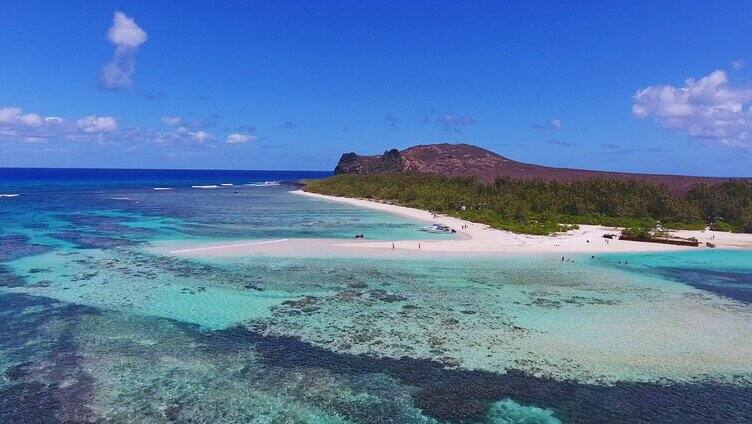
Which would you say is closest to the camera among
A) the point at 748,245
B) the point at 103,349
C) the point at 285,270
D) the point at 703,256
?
the point at 103,349

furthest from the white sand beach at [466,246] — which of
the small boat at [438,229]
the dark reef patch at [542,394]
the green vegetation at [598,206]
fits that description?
the dark reef patch at [542,394]

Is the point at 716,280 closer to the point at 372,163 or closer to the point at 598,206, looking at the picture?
the point at 598,206

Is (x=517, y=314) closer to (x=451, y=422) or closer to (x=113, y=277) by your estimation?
(x=451, y=422)

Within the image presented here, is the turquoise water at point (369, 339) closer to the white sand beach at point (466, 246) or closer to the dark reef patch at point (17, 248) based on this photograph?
the dark reef patch at point (17, 248)

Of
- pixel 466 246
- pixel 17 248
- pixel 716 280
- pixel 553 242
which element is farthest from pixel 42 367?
pixel 553 242

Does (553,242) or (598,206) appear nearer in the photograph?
(553,242)

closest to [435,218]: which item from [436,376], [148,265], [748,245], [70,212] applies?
[748,245]
